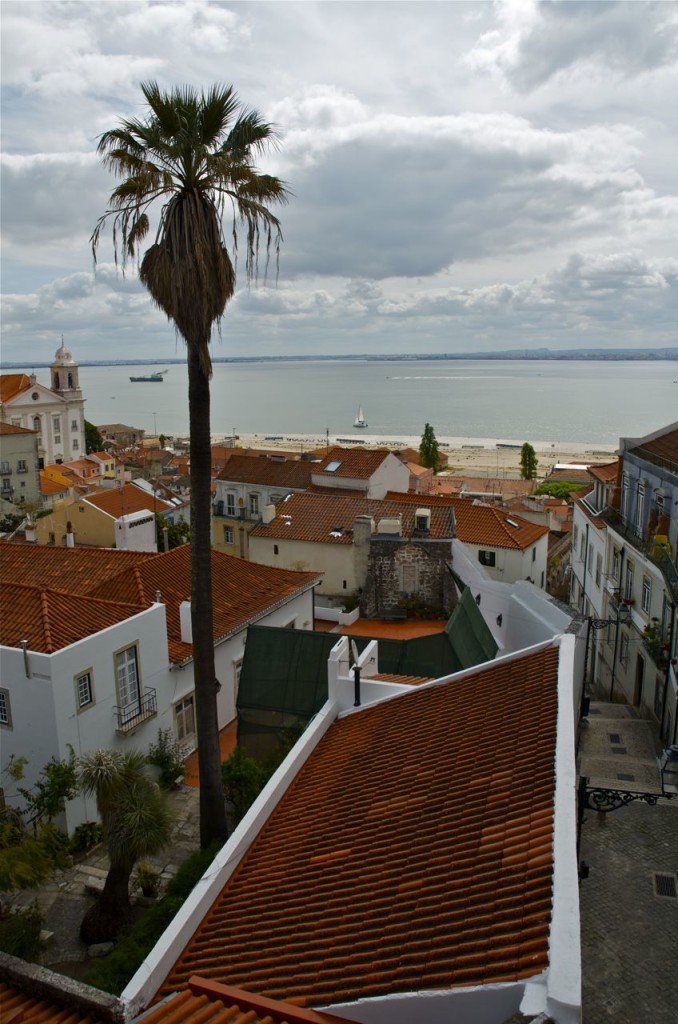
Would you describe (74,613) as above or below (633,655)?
above

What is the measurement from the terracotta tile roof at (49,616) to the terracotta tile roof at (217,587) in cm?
259

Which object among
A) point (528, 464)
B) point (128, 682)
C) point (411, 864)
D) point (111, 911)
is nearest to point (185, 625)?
point (128, 682)

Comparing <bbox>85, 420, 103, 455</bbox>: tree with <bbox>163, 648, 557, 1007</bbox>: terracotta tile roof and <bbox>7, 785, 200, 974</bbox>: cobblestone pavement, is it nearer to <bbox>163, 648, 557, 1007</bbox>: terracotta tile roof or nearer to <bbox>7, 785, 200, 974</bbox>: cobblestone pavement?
<bbox>7, 785, 200, 974</bbox>: cobblestone pavement

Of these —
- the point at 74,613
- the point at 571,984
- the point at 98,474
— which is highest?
the point at 571,984

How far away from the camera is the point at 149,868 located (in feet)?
46.5

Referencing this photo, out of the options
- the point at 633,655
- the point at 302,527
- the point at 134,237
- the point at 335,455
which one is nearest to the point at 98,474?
the point at 335,455

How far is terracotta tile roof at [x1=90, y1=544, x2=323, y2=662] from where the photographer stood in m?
20.9

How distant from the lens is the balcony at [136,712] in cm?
1686

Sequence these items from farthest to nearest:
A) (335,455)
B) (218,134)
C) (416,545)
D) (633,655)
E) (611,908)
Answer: (335,455), (416,545), (633,655), (218,134), (611,908)

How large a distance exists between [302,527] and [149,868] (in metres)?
18.7

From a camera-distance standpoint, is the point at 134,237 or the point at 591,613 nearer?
the point at 134,237

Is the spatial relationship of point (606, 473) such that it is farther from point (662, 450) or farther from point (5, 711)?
point (5, 711)

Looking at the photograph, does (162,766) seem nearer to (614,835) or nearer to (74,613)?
(74,613)

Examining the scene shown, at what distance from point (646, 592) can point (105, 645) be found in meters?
17.5
